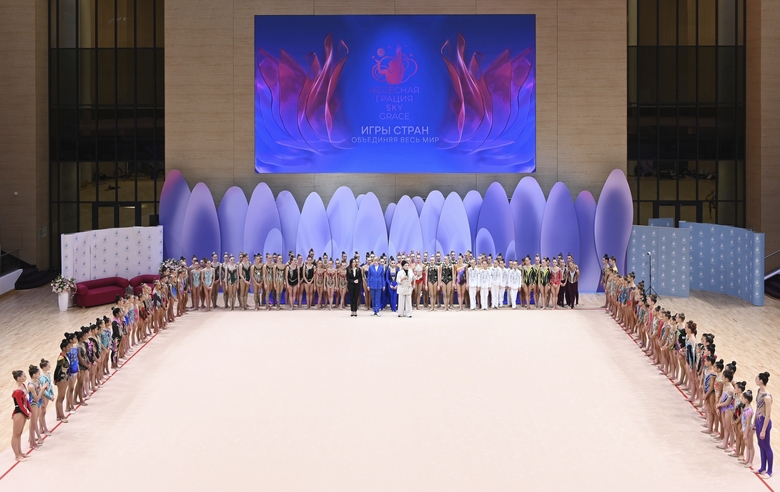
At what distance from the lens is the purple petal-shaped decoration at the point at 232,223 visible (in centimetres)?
2281

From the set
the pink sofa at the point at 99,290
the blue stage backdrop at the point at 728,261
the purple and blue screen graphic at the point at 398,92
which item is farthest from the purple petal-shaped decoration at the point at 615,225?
the pink sofa at the point at 99,290

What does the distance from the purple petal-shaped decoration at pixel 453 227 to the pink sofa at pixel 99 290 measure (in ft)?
26.2

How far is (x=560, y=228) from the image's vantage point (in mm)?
22312

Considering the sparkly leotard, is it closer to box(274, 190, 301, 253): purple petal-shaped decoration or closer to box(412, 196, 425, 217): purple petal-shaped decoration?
box(412, 196, 425, 217): purple petal-shaped decoration

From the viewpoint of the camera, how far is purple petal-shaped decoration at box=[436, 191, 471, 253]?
72.9ft

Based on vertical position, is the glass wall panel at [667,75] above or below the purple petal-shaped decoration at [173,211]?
above

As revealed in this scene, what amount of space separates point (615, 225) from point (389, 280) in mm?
6277

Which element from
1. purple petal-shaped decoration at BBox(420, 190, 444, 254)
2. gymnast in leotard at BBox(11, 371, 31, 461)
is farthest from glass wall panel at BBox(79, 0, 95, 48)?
gymnast in leotard at BBox(11, 371, 31, 461)

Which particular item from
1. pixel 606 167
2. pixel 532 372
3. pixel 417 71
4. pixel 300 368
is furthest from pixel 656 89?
pixel 300 368

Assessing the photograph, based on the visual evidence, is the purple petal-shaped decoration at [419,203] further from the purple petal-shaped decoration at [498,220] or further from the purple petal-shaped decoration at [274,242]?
the purple petal-shaped decoration at [274,242]

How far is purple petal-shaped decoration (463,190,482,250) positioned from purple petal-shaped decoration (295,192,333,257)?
3629mm

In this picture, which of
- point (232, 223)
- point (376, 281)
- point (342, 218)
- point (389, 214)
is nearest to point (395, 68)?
point (389, 214)

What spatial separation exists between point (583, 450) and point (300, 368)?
5.57 m

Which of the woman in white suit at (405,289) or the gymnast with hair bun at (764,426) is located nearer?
the gymnast with hair bun at (764,426)
